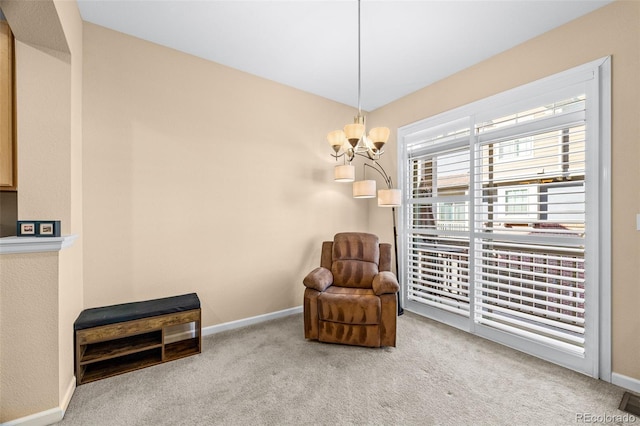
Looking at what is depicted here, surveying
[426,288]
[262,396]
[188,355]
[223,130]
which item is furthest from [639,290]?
[223,130]

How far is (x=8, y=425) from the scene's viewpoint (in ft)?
5.24

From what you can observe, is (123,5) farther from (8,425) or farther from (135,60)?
(8,425)

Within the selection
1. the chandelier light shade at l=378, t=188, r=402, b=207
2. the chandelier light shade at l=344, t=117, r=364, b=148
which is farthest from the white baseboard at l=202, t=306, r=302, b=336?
the chandelier light shade at l=344, t=117, r=364, b=148

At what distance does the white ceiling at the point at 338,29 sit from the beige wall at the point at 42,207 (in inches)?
24.7

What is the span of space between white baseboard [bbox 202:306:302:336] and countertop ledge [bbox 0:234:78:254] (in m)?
1.58

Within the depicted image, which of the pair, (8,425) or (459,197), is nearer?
(8,425)

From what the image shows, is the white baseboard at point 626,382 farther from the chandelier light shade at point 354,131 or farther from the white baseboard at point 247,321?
the white baseboard at point 247,321

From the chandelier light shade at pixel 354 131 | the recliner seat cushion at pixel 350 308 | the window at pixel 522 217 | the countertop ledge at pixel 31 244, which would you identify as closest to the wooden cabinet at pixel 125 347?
the countertop ledge at pixel 31 244

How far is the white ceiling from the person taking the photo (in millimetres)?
2143

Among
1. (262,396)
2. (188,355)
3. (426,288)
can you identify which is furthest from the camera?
(426,288)

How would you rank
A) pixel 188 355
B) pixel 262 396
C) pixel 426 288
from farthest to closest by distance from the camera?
pixel 426 288
pixel 188 355
pixel 262 396

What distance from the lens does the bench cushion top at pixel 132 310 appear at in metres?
2.09

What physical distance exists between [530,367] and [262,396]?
2143mm

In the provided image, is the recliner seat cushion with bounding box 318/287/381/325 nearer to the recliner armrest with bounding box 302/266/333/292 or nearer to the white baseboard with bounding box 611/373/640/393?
the recliner armrest with bounding box 302/266/333/292
